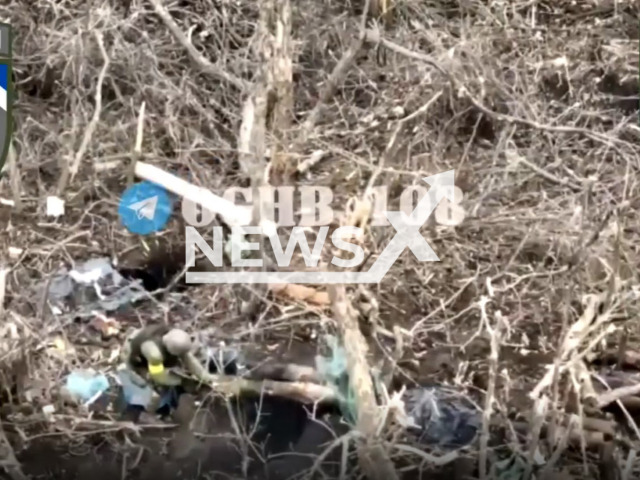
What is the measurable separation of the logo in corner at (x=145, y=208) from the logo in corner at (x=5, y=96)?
15 cm

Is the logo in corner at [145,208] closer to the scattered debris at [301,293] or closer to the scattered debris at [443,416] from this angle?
the scattered debris at [301,293]

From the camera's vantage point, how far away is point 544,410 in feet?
3.54

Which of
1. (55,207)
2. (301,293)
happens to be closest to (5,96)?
(55,207)

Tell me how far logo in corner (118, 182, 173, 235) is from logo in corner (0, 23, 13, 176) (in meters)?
0.15

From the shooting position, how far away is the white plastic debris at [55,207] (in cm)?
116

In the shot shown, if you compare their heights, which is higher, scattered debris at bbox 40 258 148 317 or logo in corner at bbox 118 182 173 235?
logo in corner at bbox 118 182 173 235

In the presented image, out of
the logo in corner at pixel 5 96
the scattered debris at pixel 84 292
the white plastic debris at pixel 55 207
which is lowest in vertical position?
the scattered debris at pixel 84 292

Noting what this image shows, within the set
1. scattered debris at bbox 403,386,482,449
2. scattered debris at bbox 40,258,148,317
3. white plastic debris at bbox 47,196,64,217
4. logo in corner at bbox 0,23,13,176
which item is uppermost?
logo in corner at bbox 0,23,13,176

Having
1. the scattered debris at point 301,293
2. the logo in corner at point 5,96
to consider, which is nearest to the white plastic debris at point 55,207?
the logo in corner at point 5,96

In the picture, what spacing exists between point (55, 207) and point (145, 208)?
0.11 metres

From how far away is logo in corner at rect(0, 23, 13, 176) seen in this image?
1132 millimetres

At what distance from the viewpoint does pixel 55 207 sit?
45.9 inches

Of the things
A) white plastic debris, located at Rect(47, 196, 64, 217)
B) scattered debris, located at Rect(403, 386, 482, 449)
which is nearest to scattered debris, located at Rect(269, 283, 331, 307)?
scattered debris, located at Rect(403, 386, 482, 449)

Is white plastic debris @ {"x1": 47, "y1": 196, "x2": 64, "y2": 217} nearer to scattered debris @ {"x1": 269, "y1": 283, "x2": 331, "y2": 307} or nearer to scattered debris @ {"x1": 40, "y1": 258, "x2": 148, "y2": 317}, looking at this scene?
scattered debris @ {"x1": 40, "y1": 258, "x2": 148, "y2": 317}
